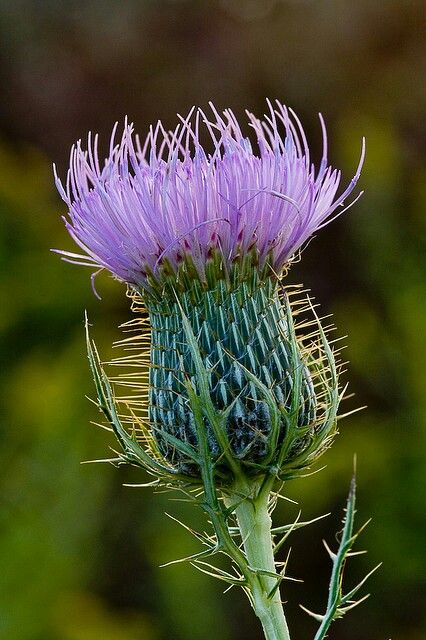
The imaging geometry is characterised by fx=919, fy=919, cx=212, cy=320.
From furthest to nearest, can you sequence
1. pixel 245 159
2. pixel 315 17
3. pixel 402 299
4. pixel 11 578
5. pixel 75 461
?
pixel 315 17, pixel 402 299, pixel 75 461, pixel 11 578, pixel 245 159

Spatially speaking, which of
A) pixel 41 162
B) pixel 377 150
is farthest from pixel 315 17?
pixel 41 162

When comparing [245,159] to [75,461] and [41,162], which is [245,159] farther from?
[41,162]

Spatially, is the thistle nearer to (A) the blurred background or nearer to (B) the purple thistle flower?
(B) the purple thistle flower

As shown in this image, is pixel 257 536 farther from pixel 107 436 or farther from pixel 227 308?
pixel 107 436

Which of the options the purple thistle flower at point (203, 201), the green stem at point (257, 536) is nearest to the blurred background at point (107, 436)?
the green stem at point (257, 536)

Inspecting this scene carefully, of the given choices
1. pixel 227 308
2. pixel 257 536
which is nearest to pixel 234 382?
pixel 227 308

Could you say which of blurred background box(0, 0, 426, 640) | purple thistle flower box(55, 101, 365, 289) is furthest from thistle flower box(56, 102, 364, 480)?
blurred background box(0, 0, 426, 640)

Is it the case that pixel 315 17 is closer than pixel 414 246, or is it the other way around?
pixel 414 246

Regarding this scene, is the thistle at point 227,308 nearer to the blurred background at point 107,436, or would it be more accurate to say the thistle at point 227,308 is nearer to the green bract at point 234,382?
the green bract at point 234,382
